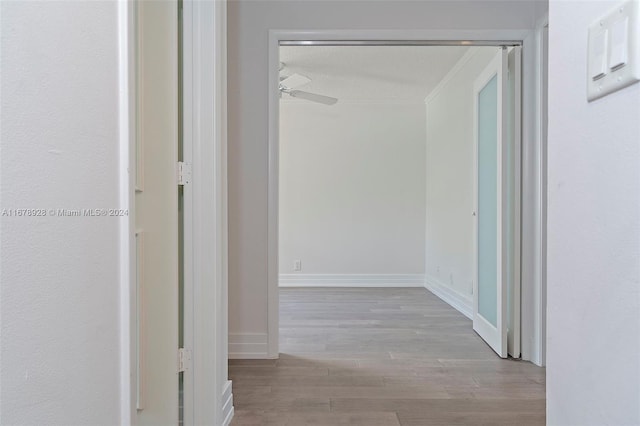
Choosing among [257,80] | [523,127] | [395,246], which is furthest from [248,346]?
[395,246]

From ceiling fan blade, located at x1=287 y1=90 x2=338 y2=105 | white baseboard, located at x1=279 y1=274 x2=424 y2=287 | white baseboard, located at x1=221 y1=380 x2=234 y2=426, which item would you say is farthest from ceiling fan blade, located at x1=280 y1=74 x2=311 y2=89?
white baseboard, located at x1=221 y1=380 x2=234 y2=426

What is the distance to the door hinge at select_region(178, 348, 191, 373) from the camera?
1.64m

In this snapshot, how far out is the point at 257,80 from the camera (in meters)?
2.74

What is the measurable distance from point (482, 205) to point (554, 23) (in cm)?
260

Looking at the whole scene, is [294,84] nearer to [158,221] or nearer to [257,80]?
[257,80]

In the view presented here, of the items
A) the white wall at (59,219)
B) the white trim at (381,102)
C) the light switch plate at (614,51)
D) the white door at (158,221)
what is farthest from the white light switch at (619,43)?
the white trim at (381,102)

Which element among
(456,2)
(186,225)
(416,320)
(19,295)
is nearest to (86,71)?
(19,295)

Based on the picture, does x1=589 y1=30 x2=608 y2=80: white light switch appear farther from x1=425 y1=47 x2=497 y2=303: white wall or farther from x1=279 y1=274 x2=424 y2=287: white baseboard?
x1=279 y1=274 x2=424 y2=287: white baseboard

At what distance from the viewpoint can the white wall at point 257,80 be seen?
2.73 meters

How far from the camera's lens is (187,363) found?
5.47ft

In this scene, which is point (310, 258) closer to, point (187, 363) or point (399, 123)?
point (399, 123)

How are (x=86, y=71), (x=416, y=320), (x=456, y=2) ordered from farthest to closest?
(x=416, y=320) < (x=456, y=2) < (x=86, y=71)

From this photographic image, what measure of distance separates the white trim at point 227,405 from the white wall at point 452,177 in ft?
8.61

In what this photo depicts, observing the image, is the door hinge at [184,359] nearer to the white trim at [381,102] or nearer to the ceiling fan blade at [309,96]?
the ceiling fan blade at [309,96]
